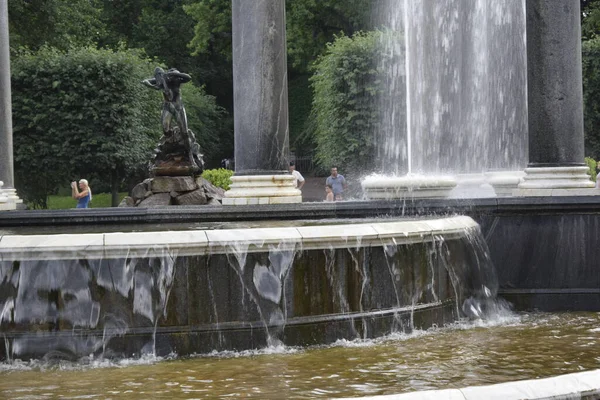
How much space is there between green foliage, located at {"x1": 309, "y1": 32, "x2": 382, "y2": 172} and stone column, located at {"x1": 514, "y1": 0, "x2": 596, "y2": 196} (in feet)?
76.3

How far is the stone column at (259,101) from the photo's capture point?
59.6 ft

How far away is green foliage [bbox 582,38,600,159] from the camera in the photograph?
38.1m

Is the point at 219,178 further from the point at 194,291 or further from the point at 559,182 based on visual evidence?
the point at 194,291

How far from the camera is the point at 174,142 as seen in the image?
26.3 meters

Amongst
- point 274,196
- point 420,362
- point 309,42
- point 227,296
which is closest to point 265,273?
point 227,296

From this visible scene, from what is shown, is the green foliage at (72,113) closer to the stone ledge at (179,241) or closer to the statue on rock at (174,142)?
the statue on rock at (174,142)

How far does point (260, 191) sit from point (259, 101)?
1592mm

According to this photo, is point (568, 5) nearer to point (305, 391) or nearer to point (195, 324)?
point (195, 324)

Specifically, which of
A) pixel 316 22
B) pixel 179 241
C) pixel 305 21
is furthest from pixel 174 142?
pixel 316 22

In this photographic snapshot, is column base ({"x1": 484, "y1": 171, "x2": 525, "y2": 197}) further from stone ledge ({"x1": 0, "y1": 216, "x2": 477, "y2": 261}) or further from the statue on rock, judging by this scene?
the statue on rock

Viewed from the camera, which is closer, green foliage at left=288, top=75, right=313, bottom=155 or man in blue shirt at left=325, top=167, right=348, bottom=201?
man in blue shirt at left=325, top=167, right=348, bottom=201

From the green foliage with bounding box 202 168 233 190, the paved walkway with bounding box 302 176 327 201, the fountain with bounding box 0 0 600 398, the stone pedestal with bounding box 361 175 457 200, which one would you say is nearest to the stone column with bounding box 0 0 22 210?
the stone pedestal with bounding box 361 175 457 200

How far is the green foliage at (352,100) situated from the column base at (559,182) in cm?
2320

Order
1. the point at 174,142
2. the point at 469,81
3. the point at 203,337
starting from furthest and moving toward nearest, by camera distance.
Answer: the point at 174,142 → the point at 469,81 → the point at 203,337
